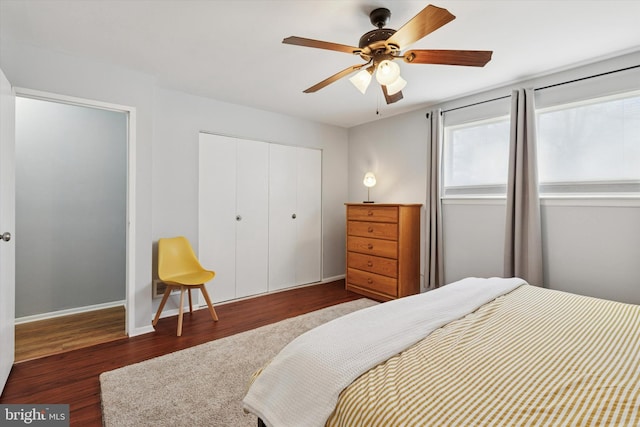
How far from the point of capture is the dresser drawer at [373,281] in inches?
140

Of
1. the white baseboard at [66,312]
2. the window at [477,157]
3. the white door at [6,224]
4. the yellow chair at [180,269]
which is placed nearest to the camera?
the white door at [6,224]

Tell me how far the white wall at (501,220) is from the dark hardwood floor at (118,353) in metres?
1.52

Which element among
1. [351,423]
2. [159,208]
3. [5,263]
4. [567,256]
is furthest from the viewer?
[159,208]

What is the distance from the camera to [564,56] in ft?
8.05

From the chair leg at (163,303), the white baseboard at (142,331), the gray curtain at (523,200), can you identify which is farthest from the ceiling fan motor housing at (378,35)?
the white baseboard at (142,331)

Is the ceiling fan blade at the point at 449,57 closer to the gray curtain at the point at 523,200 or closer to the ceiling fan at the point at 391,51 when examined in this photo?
the ceiling fan at the point at 391,51

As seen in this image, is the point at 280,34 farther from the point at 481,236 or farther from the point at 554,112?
the point at 481,236

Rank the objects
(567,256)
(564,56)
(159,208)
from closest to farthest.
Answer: (564,56) → (567,256) → (159,208)

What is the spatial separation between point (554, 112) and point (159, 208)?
4.00 meters

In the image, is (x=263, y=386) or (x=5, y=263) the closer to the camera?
(x=263, y=386)

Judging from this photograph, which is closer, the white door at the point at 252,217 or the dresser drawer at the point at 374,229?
the dresser drawer at the point at 374,229

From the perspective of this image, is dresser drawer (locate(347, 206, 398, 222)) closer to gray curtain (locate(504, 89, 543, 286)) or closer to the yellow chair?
gray curtain (locate(504, 89, 543, 286))

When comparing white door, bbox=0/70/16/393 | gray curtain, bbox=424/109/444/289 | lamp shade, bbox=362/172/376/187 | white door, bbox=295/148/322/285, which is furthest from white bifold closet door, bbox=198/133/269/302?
gray curtain, bbox=424/109/444/289

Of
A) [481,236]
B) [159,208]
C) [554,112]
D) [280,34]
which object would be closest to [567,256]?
[481,236]
